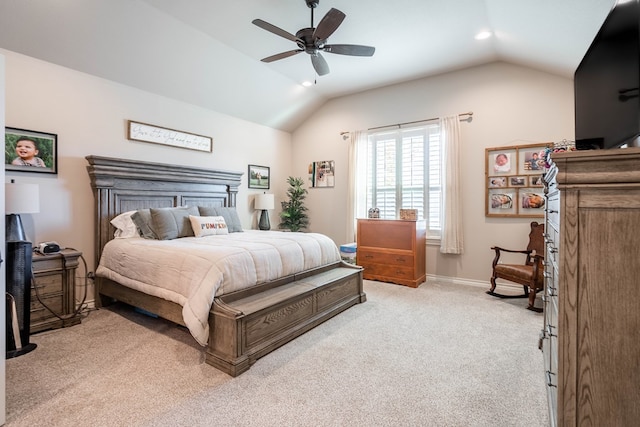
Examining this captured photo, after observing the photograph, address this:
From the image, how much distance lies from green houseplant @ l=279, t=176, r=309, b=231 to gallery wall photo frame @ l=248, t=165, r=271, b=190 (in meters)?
0.46

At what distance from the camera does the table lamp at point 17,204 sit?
2.62 m

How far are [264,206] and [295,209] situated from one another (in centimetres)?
77

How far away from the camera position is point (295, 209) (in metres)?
6.04

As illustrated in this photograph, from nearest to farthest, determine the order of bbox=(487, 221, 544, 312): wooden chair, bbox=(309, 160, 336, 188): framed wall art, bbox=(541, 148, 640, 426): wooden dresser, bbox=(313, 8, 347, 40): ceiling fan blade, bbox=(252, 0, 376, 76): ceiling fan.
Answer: bbox=(541, 148, 640, 426): wooden dresser, bbox=(313, 8, 347, 40): ceiling fan blade, bbox=(252, 0, 376, 76): ceiling fan, bbox=(487, 221, 544, 312): wooden chair, bbox=(309, 160, 336, 188): framed wall art

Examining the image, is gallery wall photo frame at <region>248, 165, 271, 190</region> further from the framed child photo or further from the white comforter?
the framed child photo

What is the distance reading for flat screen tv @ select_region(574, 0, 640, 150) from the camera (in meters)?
1.24

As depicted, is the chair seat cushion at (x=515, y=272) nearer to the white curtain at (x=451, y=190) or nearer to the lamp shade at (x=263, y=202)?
the white curtain at (x=451, y=190)

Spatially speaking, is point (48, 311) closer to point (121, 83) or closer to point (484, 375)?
point (121, 83)

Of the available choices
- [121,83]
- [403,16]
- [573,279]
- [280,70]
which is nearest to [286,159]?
[280,70]

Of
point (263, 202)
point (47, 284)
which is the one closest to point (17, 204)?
point (47, 284)

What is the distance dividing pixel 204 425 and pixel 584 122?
2714mm

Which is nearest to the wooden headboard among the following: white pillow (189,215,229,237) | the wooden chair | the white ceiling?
white pillow (189,215,229,237)

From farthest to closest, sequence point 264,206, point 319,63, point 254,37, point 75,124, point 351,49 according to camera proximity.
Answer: point 264,206 → point 254,37 → point 75,124 → point 319,63 → point 351,49

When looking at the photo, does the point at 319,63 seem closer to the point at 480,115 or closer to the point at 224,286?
the point at 224,286
